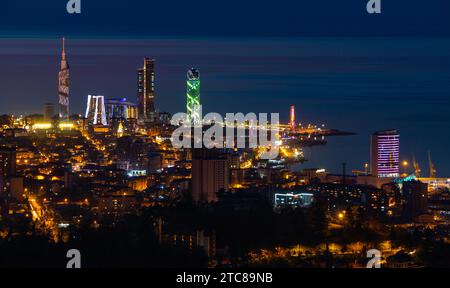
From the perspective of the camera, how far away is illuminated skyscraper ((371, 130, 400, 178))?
47.6ft

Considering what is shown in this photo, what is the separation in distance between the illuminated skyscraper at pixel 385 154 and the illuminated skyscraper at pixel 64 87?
21.5 ft

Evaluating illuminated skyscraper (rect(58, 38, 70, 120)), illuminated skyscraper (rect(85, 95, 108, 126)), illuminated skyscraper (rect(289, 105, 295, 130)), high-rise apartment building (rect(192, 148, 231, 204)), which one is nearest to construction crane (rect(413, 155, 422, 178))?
high-rise apartment building (rect(192, 148, 231, 204))

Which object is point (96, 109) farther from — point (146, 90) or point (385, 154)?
point (385, 154)

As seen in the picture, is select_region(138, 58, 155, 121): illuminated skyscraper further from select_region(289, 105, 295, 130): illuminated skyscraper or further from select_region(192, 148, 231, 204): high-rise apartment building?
select_region(192, 148, 231, 204): high-rise apartment building

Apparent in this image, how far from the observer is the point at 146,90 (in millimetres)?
24469

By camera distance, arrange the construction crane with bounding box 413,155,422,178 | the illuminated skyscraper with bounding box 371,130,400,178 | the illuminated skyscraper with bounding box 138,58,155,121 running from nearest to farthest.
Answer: the construction crane with bounding box 413,155,422,178 < the illuminated skyscraper with bounding box 371,130,400,178 < the illuminated skyscraper with bounding box 138,58,155,121

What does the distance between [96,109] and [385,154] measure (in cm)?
998

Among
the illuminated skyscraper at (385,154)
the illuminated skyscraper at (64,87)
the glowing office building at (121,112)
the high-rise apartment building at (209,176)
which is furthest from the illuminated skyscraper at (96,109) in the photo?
the high-rise apartment building at (209,176)

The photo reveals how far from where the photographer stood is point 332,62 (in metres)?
19.9

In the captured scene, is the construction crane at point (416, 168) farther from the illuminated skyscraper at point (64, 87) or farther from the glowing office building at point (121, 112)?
the glowing office building at point (121, 112)

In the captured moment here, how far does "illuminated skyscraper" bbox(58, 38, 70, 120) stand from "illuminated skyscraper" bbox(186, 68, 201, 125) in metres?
2.27

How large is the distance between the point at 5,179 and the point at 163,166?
3542 mm
